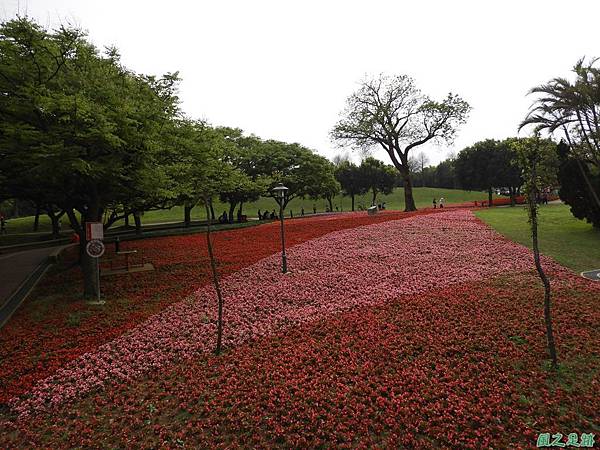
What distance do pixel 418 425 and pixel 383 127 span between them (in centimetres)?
3564

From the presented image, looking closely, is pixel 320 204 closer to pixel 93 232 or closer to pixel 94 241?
pixel 93 232

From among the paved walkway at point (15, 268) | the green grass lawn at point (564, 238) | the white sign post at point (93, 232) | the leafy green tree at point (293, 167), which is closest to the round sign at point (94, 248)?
the white sign post at point (93, 232)

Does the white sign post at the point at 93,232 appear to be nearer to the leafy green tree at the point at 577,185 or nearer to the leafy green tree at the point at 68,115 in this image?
the leafy green tree at the point at 68,115

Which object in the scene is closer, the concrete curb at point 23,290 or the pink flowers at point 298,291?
the pink flowers at point 298,291

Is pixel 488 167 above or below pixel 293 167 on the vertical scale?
below

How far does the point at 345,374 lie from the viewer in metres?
6.79

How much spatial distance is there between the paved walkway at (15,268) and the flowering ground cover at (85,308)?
4.10ft

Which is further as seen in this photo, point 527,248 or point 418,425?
point 527,248

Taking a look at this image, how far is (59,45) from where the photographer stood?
32.4ft

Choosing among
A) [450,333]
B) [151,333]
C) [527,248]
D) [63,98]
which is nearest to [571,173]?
[527,248]

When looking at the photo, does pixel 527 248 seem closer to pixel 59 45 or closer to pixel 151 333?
pixel 151 333

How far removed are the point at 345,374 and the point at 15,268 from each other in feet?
69.8

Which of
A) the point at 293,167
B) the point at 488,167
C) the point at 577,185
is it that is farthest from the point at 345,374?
the point at 488,167

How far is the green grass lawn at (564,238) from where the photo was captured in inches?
559
